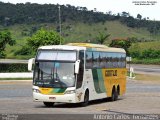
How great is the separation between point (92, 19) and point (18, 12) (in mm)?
23479

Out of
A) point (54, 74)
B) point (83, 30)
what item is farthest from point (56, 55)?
point (83, 30)

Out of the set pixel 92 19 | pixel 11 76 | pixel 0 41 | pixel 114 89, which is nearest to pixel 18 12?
pixel 92 19

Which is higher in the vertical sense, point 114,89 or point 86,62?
point 86,62

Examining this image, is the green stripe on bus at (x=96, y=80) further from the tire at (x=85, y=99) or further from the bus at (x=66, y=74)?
the tire at (x=85, y=99)

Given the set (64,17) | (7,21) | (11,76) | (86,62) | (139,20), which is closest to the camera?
(86,62)

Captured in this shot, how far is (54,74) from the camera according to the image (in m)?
25.5

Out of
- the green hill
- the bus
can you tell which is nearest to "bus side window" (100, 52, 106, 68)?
the bus

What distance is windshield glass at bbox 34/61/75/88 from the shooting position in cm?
2536

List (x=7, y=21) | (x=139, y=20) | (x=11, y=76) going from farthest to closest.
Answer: (x=139, y=20)
(x=7, y=21)
(x=11, y=76)

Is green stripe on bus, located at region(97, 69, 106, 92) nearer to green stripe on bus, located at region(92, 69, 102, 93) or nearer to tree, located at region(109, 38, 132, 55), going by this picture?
green stripe on bus, located at region(92, 69, 102, 93)

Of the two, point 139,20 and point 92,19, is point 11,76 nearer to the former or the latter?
point 92,19

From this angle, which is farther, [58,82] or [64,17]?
[64,17]

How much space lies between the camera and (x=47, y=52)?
26.2 m

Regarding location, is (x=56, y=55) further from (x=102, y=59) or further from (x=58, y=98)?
(x=102, y=59)
